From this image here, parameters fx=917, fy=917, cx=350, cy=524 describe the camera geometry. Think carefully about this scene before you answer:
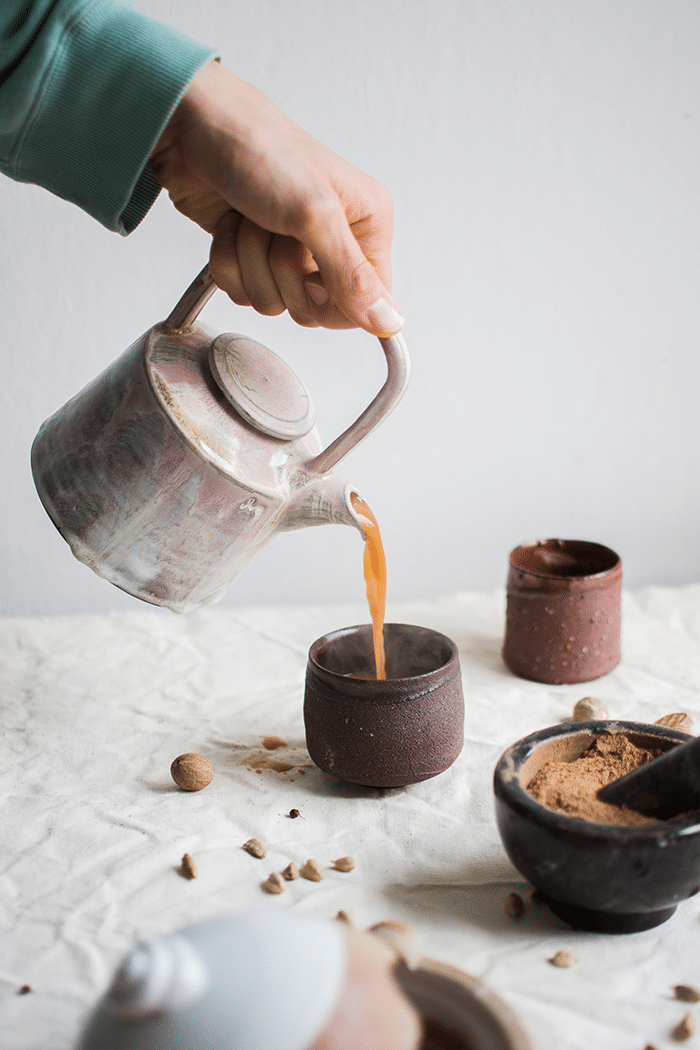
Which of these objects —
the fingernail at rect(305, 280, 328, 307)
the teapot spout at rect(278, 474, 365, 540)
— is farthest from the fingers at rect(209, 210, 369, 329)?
the teapot spout at rect(278, 474, 365, 540)

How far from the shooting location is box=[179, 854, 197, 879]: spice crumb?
776 millimetres

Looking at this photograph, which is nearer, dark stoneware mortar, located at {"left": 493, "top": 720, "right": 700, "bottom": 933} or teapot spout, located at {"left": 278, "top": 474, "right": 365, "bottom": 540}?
dark stoneware mortar, located at {"left": 493, "top": 720, "right": 700, "bottom": 933}

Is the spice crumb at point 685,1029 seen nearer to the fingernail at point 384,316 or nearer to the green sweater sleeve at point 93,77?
the fingernail at point 384,316

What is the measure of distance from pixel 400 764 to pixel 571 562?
0.52 m

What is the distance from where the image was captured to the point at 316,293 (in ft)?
2.68

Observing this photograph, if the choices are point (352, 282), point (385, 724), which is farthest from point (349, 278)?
point (385, 724)

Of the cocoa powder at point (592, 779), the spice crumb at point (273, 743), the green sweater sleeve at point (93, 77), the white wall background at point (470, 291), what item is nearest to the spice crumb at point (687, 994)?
the cocoa powder at point (592, 779)

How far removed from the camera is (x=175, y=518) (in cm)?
74

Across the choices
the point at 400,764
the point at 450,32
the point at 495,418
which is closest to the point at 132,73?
the point at 400,764

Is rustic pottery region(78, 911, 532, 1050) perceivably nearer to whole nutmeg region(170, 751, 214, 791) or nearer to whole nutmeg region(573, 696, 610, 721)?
whole nutmeg region(170, 751, 214, 791)

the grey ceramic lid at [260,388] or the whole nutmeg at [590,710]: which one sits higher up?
the grey ceramic lid at [260,388]

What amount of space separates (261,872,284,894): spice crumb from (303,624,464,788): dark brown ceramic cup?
0.14 meters

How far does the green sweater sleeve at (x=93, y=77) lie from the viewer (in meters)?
0.72

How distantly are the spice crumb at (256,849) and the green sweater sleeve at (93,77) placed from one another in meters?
0.57
